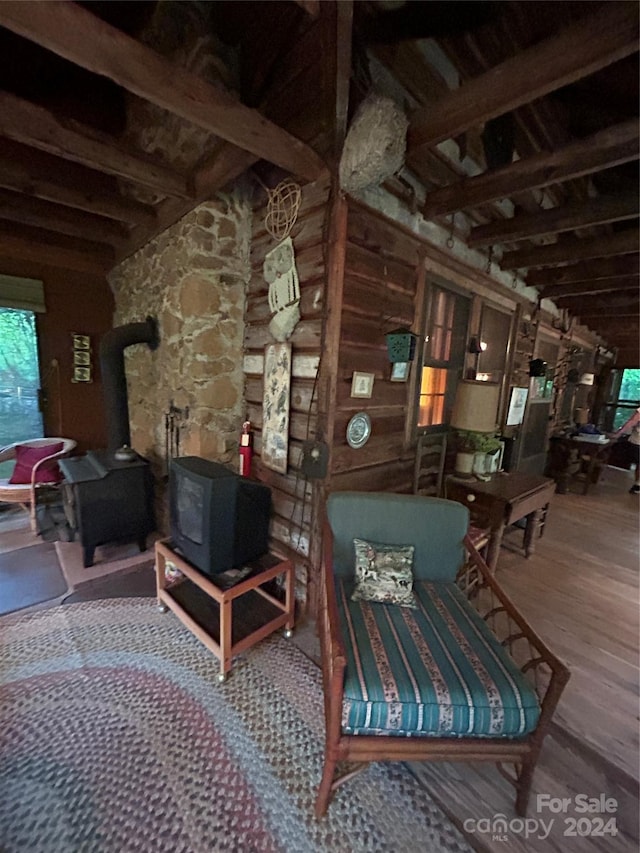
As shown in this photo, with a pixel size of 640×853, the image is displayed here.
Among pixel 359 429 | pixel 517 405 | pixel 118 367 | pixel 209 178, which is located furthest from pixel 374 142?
pixel 517 405

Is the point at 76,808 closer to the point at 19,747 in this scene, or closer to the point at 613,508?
the point at 19,747

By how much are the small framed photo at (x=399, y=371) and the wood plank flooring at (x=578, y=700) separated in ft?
5.94

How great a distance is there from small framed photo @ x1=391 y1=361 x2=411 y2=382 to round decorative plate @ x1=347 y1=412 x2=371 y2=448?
14.5 inches

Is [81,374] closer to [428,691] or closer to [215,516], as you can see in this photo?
[215,516]

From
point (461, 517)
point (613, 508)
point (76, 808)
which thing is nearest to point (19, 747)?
point (76, 808)

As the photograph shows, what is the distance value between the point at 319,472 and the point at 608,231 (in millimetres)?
3184

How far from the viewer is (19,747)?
1.39 m

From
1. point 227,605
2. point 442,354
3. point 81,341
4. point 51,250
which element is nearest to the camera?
point 227,605

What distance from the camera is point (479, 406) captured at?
2.60m

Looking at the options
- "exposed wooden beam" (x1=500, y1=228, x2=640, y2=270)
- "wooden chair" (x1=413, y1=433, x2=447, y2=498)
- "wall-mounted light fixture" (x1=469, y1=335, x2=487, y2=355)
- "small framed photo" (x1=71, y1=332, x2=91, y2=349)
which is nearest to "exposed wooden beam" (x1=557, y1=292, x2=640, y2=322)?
"exposed wooden beam" (x1=500, y1=228, x2=640, y2=270)

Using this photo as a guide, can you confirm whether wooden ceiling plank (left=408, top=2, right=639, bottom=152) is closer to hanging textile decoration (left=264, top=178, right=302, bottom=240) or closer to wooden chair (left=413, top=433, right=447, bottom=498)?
hanging textile decoration (left=264, top=178, right=302, bottom=240)

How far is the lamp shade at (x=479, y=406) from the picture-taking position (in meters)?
2.58

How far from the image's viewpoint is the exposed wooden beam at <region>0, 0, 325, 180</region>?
1.14 metres

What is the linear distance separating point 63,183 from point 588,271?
442 cm
